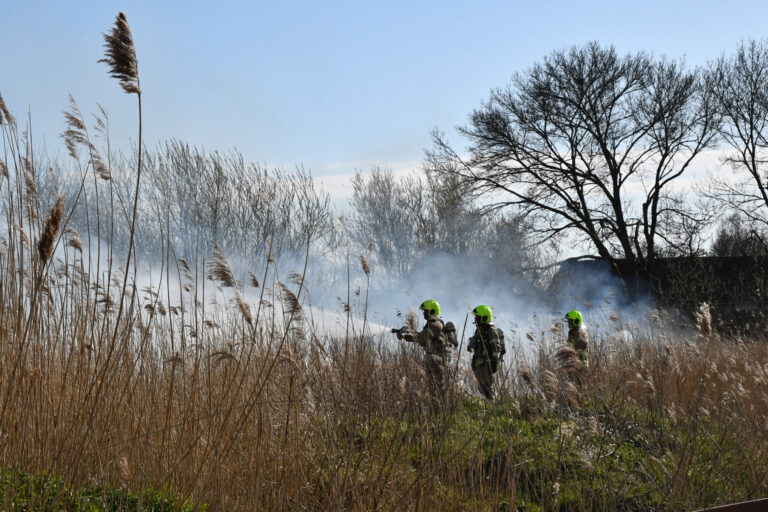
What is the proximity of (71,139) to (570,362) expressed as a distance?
244 cm

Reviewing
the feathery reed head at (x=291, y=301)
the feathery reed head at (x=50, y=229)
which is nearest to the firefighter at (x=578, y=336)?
the feathery reed head at (x=291, y=301)

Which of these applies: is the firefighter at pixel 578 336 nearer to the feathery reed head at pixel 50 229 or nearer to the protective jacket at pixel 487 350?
the protective jacket at pixel 487 350

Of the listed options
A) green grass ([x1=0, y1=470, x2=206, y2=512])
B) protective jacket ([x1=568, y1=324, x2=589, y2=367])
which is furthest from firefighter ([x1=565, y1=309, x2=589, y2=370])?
green grass ([x1=0, y1=470, x2=206, y2=512])

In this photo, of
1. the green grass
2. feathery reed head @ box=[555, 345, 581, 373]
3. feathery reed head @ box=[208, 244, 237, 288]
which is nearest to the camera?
the green grass

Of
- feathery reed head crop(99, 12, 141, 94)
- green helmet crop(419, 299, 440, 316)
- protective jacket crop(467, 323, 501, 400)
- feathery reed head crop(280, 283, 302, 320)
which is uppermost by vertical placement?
feathery reed head crop(99, 12, 141, 94)

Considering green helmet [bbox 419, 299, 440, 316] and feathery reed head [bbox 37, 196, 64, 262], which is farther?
green helmet [bbox 419, 299, 440, 316]

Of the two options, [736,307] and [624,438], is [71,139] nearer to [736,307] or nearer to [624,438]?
[624,438]

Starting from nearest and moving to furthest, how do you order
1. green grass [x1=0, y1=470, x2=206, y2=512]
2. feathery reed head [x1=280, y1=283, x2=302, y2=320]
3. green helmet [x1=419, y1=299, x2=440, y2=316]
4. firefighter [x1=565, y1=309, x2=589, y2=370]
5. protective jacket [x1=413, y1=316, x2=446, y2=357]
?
green grass [x1=0, y1=470, x2=206, y2=512] < feathery reed head [x1=280, y1=283, x2=302, y2=320] < protective jacket [x1=413, y1=316, x2=446, y2=357] < firefighter [x1=565, y1=309, x2=589, y2=370] < green helmet [x1=419, y1=299, x2=440, y2=316]

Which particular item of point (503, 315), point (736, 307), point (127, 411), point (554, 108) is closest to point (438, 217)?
point (503, 315)

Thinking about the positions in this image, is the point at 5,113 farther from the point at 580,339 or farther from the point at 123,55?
the point at 580,339

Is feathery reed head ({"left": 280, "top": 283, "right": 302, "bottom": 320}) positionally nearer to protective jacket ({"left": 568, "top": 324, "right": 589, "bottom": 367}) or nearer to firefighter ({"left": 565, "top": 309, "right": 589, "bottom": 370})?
firefighter ({"left": 565, "top": 309, "right": 589, "bottom": 370})

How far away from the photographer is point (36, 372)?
8.21 ft

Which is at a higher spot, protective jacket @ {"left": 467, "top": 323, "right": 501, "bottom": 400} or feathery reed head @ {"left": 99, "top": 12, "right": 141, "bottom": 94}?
feathery reed head @ {"left": 99, "top": 12, "right": 141, "bottom": 94}

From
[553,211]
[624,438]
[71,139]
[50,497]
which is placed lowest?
[624,438]
